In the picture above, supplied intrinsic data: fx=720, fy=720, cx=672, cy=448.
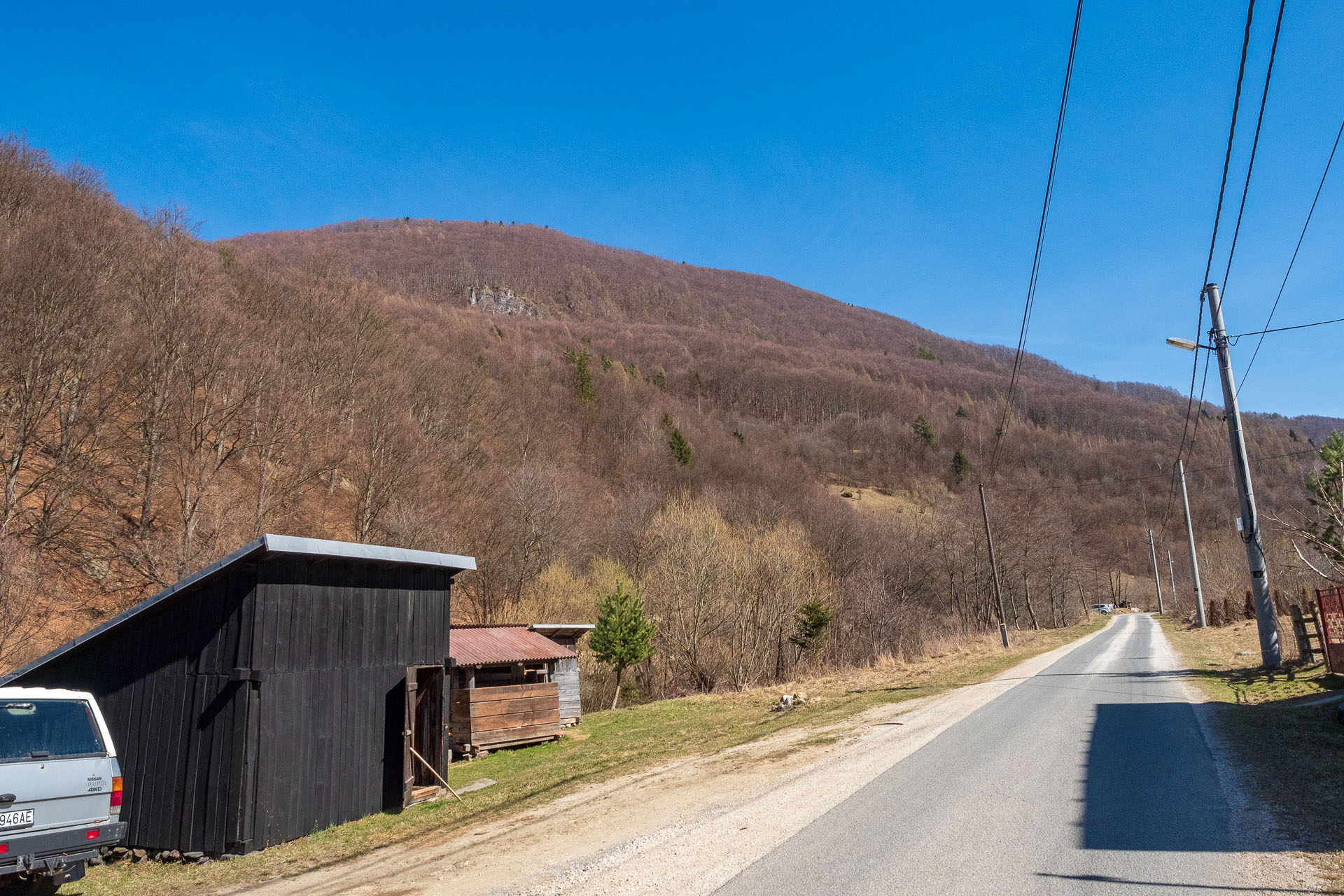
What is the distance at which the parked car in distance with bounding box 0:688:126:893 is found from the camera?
7289mm

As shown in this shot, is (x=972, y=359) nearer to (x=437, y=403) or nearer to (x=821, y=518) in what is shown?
(x=821, y=518)

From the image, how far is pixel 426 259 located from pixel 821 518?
141 metres

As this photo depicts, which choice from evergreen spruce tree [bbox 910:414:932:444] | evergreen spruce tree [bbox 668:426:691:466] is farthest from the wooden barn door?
evergreen spruce tree [bbox 910:414:932:444]

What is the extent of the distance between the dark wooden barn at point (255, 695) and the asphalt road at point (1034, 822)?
27.7ft

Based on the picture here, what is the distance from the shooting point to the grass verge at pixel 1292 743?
6.32m

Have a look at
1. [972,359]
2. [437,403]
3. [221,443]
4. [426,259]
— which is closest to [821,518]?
[437,403]

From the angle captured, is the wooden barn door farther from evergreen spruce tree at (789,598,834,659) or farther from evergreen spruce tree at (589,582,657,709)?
evergreen spruce tree at (789,598,834,659)

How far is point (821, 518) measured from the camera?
60.8 meters

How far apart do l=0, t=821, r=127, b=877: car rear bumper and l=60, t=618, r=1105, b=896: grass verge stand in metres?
1.70

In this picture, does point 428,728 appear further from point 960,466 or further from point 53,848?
point 960,466

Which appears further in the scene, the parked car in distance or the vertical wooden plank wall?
the vertical wooden plank wall

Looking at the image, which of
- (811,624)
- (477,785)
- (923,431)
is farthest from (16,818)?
(923,431)

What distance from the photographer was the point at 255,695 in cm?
1112

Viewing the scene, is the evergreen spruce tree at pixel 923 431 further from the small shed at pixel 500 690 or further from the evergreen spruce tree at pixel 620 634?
the small shed at pixel 500 690
